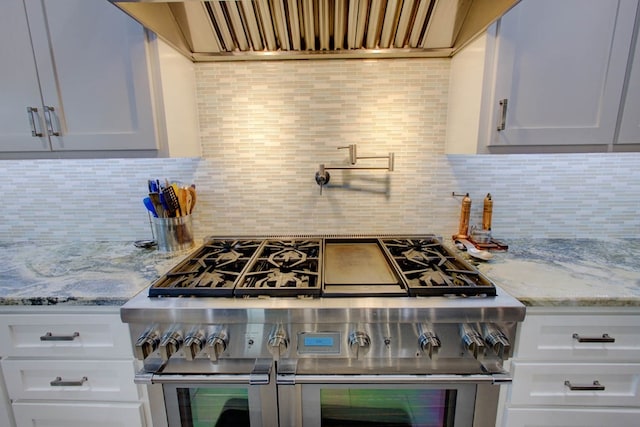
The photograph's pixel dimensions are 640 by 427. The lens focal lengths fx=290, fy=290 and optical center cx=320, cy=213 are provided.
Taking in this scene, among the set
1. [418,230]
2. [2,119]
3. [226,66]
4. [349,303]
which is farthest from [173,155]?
[418,230]

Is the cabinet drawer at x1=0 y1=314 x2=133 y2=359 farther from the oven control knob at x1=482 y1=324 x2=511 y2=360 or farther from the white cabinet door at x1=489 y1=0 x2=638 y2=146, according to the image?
the white cabinet door at x1=489 y1=0 x2=638 y2=146

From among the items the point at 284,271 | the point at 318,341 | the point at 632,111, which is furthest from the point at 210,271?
the point at 632,111

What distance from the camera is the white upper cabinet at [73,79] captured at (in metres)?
1.08

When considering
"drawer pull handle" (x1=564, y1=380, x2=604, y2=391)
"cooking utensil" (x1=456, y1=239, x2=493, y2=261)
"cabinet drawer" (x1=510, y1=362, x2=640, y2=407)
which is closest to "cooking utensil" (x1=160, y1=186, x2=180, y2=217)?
"cooking utensil" (x1=456, y1=239, x2=493, y2=261)

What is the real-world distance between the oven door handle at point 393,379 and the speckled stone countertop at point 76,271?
24.4 inches

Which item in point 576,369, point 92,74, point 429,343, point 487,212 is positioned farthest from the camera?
point 487,212

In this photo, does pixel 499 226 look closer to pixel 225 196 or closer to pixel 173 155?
pixel 225 196

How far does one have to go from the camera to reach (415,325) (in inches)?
36.2

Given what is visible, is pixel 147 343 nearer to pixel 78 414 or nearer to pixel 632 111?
pixel 78 414

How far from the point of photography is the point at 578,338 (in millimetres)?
951

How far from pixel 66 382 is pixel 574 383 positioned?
1.76 m

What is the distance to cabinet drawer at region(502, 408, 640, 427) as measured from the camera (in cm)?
100

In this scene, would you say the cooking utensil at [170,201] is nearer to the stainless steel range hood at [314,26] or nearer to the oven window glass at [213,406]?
the stainless steel range hood at [314,26]

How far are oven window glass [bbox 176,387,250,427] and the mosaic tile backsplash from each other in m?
0.76
